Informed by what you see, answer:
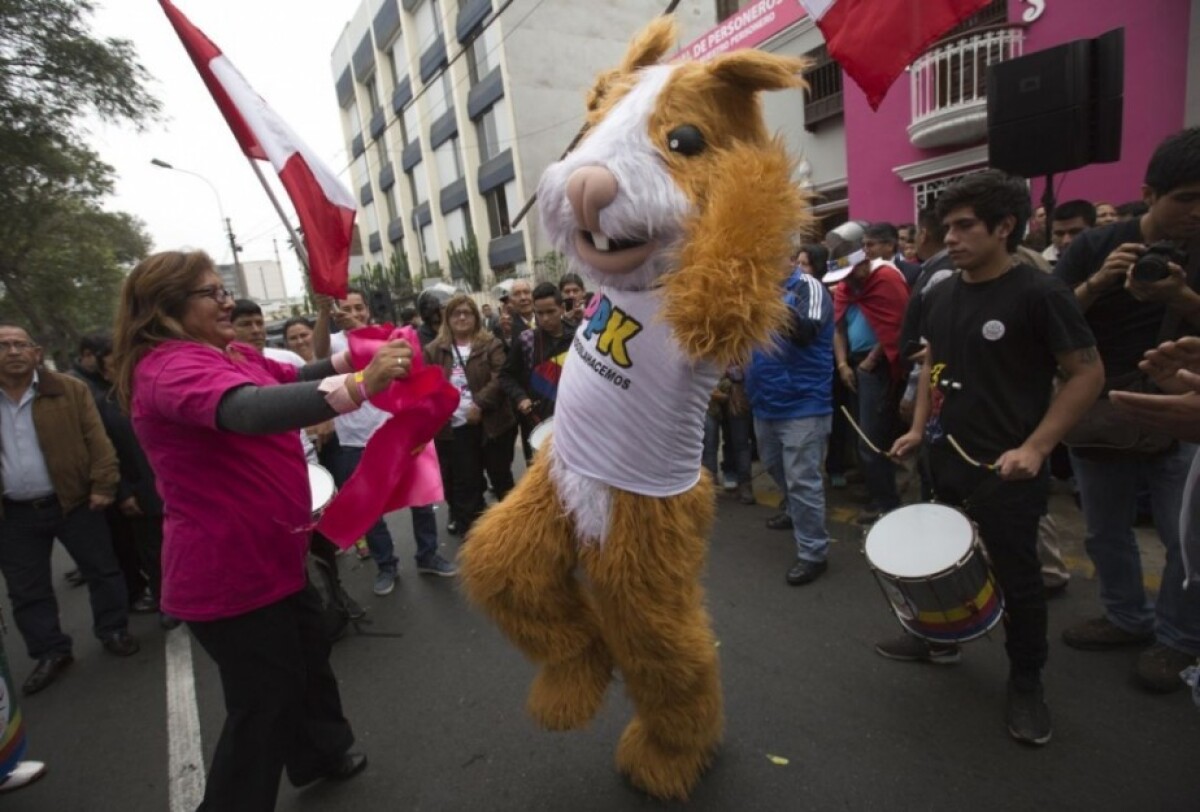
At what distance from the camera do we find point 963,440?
Answer: 7.30 ft

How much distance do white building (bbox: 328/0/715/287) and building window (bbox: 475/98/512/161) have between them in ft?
0.13

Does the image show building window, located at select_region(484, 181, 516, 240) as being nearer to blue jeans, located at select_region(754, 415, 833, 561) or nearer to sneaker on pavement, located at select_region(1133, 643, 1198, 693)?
blue jeans, located at select_region(754, 415, 833, 561)

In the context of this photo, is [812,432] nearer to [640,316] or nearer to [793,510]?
[793,510]

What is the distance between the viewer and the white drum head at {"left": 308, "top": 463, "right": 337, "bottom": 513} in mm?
3076

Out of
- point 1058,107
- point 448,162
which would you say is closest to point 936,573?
point 1058,107

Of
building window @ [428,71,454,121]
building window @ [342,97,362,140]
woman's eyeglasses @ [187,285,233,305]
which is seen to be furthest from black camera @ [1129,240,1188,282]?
building window @ [342,97,362,140]

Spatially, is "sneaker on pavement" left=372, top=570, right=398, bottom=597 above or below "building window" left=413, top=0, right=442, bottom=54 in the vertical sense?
below

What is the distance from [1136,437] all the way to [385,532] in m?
3.97

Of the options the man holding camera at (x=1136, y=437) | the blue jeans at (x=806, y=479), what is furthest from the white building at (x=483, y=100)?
the man holding camera at (x=1136, y=437)

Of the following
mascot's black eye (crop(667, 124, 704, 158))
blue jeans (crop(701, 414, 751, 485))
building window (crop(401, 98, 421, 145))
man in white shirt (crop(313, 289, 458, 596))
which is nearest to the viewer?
mascot's black eye (crop(667, 124, 704, 158))

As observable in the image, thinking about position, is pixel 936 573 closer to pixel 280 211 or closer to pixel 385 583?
pixel 280 211

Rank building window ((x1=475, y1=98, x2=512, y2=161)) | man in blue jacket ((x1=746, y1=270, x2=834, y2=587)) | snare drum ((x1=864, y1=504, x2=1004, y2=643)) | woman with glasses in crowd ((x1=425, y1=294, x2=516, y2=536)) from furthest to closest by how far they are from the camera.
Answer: building window ((x1=475, y1=98, x2=512, y2=161)) → woman with glasses in crowd ((x1=425, y1=294, x2=516, y2=536)) → man in blue jacket ((x1=746, y1=270, x2=834, y2=587)) → snare drum ((x1=864, y1=504, x2=1004, y2=643))

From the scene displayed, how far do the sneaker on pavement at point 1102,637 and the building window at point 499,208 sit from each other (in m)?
23.0

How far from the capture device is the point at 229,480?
177 cm
